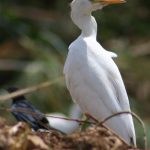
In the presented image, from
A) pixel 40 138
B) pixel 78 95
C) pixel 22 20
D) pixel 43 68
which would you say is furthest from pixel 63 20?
pixel 40 138

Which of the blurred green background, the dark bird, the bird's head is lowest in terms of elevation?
the blurred green background

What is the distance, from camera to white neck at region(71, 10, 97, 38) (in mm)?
7414

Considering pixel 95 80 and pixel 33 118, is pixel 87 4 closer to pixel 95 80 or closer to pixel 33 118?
pixel 95 80

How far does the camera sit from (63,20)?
18.0 metres

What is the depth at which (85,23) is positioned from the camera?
7.46 metres

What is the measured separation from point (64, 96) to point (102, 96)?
24.9ft

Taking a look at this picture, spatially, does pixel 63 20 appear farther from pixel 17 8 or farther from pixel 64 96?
pixel 64 96

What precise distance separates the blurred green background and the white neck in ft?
15.8

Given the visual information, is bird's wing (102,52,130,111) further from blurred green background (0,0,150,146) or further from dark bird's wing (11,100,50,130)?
blurred green background (0,0,150,146)

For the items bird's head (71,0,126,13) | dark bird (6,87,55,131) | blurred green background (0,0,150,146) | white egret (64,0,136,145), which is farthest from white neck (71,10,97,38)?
blurred green background (0,0,150,146)

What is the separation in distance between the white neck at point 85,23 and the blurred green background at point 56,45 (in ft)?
15.8

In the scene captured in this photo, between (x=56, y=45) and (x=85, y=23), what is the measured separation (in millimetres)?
7991

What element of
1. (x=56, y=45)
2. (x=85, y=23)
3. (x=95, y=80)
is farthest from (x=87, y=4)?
(x=56, y=45)

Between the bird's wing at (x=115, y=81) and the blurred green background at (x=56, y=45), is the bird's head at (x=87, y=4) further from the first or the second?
the blurred green background at (x=56, y=45)
